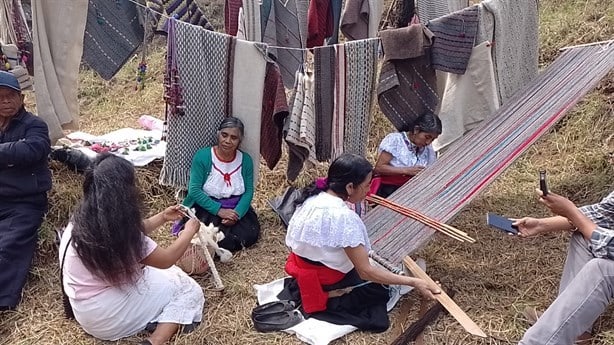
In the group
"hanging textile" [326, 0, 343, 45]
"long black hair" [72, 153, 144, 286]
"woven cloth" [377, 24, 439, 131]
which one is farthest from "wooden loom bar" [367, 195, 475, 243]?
"hanging textile" [326, 0, 343, 45]

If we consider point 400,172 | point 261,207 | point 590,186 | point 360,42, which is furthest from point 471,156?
point 261,207

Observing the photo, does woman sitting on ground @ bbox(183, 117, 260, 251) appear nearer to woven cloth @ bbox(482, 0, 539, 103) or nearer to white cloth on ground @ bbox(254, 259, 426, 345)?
white cloth on ground @ bbox(254, 259, 426, 345)

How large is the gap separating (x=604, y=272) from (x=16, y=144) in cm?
259

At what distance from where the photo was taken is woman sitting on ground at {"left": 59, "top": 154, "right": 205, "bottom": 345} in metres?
2.14

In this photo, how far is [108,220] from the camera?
2.14 m

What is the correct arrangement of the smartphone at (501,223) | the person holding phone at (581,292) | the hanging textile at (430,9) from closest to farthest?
1. the person holding phone at (581,292)
2. the smartphone at (501,223)
3. the hanging textile at (430,9)

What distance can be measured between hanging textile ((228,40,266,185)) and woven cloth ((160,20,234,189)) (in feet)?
0.15

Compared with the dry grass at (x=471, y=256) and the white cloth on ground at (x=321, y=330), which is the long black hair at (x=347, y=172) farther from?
the dry grass at (x=471, y=256)

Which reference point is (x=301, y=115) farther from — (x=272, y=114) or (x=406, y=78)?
(x=406, y=78)

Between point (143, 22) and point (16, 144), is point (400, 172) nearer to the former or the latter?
point (143, 22)

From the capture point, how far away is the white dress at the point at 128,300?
7.55ft

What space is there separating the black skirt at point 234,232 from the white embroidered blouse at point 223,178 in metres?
0.12

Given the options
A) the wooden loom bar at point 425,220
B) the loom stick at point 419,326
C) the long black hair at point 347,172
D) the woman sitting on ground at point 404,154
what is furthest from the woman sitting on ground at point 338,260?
the woman sitting on ground at point 404,154

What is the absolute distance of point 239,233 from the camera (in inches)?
129
